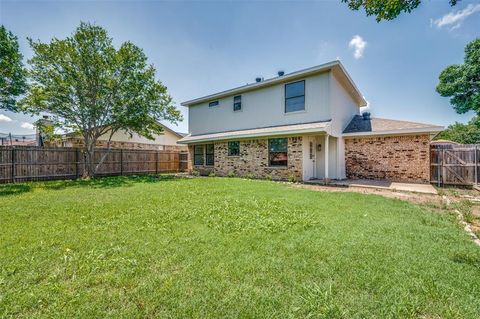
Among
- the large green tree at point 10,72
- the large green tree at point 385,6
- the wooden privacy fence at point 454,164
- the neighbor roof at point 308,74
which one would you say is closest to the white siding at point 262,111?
the neighbor roof at point 308,74

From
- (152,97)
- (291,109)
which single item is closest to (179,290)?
(291,109)

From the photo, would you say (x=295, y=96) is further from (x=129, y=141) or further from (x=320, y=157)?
(x=129, y=141)

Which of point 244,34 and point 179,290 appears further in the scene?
point 244,34

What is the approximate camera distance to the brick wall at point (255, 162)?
11.5m

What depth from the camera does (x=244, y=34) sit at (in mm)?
11500

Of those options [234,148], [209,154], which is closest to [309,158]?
[234,148]

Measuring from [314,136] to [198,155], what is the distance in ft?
28.2

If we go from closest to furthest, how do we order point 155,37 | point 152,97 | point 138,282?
point 138,282
point 155,37
point 152,97

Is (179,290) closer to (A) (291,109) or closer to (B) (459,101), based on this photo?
(A) (291,109)

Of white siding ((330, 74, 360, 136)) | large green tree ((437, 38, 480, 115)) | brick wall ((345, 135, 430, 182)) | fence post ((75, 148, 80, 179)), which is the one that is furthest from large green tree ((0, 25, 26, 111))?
large green tree ((437, 38, 480, 115))

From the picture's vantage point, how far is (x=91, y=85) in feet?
39.7

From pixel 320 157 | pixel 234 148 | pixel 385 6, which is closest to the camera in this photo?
pixel 385 6

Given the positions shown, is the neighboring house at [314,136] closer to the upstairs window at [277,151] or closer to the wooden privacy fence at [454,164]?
the upstairs window at [277,151]

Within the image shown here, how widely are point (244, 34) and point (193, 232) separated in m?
10.9
